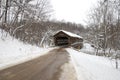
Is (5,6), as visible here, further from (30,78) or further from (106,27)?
(106,27)

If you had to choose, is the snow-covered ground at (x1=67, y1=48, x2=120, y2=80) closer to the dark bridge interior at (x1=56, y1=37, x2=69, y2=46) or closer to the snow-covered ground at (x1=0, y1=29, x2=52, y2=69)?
the snow-covered ground at (x1=0, y1=29, x2=52, y2=69)

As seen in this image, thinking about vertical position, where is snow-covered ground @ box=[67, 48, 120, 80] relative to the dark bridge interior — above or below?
→ below

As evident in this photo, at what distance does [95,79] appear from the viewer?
20.7ft

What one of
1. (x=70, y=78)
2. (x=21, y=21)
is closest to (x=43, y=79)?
(x=70, y=78)

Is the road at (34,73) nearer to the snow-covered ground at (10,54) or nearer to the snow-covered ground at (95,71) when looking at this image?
the snow-covered ground at (95,71)

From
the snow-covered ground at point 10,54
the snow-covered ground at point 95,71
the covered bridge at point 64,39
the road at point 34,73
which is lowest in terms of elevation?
the snow-covered ground at point 95,71

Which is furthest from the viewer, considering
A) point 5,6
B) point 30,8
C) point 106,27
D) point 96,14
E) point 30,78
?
point 96,14

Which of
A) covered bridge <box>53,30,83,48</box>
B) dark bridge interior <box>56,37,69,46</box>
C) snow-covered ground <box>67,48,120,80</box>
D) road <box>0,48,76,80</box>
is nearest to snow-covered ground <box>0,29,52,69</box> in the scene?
road <box>0,48,76,80</box>

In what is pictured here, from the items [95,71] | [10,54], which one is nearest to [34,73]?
[95,71]

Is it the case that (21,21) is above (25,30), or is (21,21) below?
above

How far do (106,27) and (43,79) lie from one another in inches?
740

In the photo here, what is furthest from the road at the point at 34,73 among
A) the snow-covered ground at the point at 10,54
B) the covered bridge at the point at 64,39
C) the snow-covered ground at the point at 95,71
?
the covered bridge at the point at 64,39

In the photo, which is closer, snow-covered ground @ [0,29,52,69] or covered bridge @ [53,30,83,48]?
snow-covered ground @ [0,29,52,69]

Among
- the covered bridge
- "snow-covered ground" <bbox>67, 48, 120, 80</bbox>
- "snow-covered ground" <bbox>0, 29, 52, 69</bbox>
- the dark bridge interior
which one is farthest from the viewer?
the dark bridge interior
